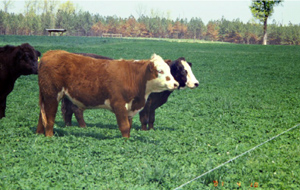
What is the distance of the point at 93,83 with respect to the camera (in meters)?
9.43

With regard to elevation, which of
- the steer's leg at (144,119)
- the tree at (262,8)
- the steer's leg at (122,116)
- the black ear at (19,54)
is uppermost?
the tree at (262,8)

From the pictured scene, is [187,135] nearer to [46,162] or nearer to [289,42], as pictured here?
[46,162]

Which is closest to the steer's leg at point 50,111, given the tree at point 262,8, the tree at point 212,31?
the tree at point 262,8

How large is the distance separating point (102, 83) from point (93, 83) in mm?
215

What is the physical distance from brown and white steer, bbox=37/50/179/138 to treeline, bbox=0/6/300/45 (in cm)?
2685

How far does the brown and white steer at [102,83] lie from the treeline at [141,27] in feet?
88.1

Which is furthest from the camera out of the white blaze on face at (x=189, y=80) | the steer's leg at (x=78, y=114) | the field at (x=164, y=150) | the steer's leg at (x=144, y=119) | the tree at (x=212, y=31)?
the tree at (x=212, y=31)

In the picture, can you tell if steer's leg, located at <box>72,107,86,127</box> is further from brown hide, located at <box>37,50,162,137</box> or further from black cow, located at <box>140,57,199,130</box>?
black cow, located at <box>140,57,199,130</box>

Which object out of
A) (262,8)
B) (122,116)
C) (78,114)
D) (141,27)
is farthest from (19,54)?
(141,27)

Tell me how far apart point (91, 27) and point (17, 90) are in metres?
62.8

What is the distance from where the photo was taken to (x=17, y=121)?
1177 centimetres

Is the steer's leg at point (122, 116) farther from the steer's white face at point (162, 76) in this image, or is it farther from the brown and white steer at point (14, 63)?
the brown and white steer at point (14, 63)

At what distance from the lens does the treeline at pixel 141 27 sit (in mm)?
59569

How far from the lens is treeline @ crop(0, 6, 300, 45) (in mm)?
59569
